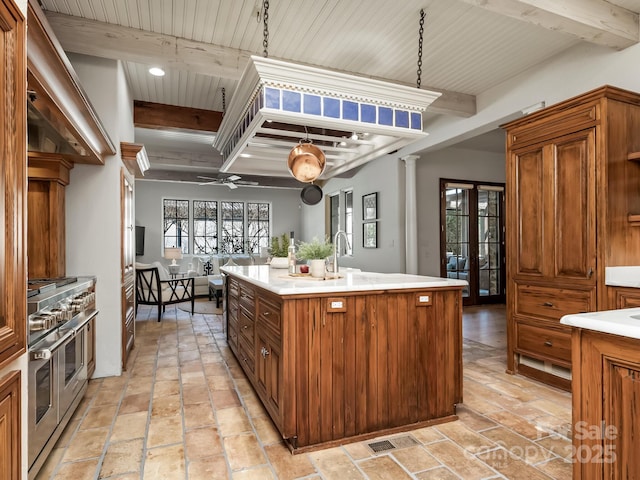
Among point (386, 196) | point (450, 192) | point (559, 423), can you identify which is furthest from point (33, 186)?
point (450, 192)

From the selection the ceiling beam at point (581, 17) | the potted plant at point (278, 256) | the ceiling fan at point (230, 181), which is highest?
the ceiling beam at point (581, 17)

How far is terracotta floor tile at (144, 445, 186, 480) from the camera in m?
1.84

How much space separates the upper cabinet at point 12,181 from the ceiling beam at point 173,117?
12.9ft

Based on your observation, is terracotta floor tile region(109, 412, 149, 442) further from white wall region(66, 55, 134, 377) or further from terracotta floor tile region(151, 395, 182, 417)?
white wall region(66, 55, 134, 377)

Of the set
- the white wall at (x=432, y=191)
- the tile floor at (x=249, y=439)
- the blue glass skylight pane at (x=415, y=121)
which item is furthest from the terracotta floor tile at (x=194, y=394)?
the white wall at (x=432, y=191)

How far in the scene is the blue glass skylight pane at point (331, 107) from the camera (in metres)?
2.54

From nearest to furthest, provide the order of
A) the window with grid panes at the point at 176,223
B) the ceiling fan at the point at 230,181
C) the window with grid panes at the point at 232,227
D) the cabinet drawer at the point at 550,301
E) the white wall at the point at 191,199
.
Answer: the cabinet drawer at the point at 550,301
the ceiling fan at the point at 230,181
the white wall at the point at 191,199
the window with grid panes at the point at 176,223
the window with grid panes at the point at 232,227

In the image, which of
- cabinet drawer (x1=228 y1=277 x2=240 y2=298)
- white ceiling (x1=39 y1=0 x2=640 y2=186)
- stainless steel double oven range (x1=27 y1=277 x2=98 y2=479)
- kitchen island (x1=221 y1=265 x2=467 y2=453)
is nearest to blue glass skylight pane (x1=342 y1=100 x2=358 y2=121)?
white ceiling (x1=39 y1=0 x2=640 y2=186)

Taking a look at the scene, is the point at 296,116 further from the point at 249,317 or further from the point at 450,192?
the point at 450,192

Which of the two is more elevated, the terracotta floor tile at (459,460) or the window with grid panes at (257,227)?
the window with grid panes at (257,227)

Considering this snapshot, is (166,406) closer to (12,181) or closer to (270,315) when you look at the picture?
(270,315)

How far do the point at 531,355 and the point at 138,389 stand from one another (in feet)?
10.6

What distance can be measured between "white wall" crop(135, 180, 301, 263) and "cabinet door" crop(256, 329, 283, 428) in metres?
8.08

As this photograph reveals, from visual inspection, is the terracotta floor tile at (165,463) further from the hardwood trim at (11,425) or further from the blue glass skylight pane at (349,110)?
the blue glass skylight pane at (349,110)
